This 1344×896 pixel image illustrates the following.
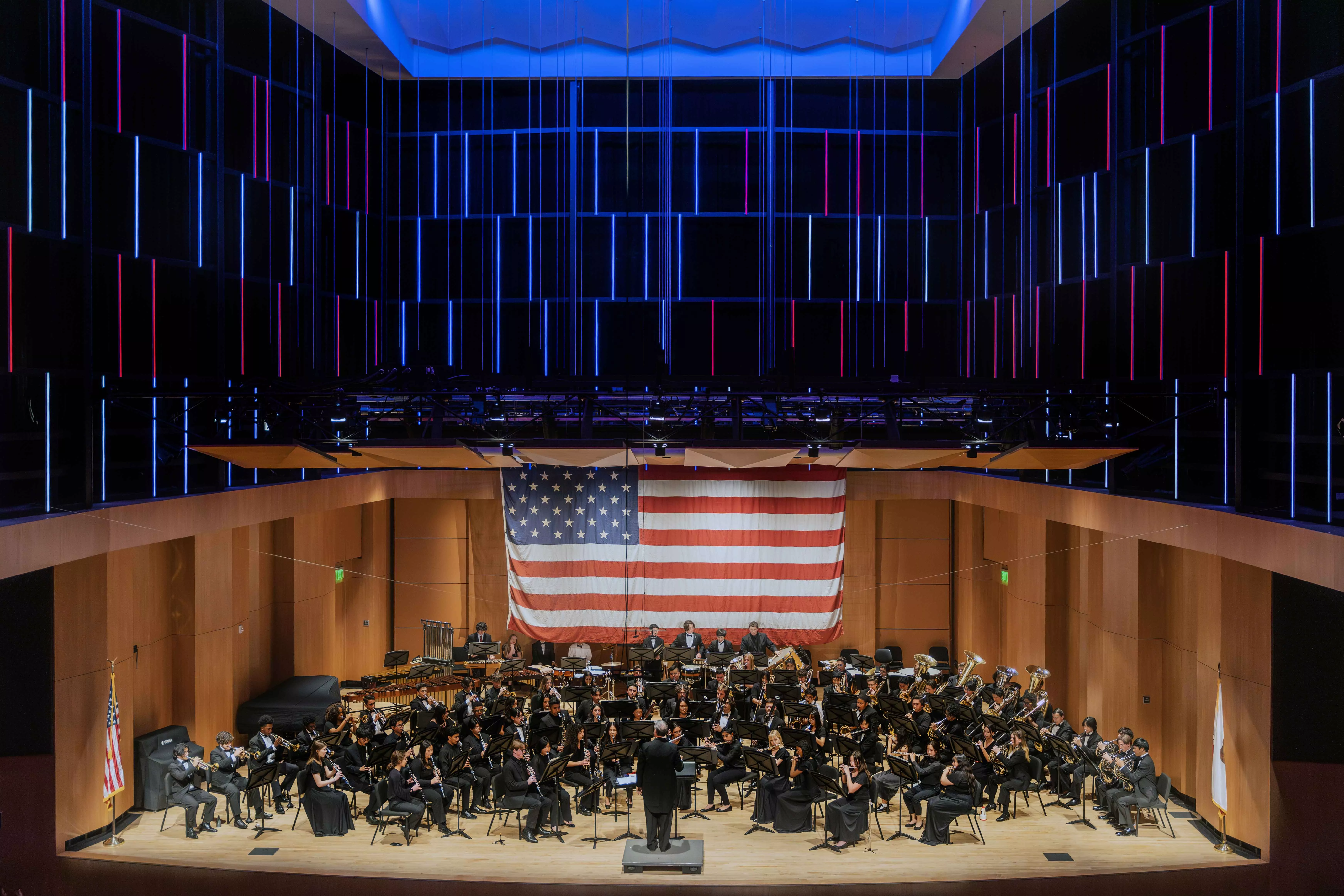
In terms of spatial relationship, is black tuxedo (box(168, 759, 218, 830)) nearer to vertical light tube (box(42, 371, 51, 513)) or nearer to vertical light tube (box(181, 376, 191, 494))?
vertical light tube (box(181, 376, 191, 494))

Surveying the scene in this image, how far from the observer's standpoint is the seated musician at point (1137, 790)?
38.4ft

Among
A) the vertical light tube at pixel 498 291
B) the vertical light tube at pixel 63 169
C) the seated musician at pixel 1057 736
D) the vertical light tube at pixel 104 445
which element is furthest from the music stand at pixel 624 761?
the vertical light tube at pixel 498 291

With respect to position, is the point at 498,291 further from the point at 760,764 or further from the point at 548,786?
the point at 760,764

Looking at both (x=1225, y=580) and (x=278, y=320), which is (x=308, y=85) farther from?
(x=1225, y=580)

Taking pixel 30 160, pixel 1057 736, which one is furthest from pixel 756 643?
pixel 30 160

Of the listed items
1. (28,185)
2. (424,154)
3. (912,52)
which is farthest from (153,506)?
(912,52)

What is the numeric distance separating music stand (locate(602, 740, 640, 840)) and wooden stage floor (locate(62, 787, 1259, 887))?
0.15 meters

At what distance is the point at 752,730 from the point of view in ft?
40.0

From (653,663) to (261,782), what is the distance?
7.46 meters

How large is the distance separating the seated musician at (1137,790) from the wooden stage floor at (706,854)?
0.56 feet

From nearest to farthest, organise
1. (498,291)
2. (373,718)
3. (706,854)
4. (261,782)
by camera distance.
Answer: (706,854) < (261,782) < (373,718) < (498,291)

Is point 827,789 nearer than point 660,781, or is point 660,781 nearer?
point 660,781

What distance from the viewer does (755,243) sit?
739 inches

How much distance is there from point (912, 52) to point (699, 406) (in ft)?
31.6
